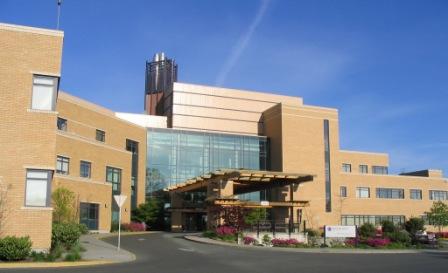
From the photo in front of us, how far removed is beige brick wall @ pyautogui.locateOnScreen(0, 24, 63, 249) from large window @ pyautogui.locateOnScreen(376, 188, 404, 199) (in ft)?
193

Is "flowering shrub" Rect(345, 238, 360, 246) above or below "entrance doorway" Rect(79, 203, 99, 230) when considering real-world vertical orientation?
below

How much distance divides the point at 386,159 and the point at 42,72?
6910cm

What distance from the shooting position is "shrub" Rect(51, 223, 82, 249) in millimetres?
24422

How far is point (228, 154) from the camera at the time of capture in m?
70.2

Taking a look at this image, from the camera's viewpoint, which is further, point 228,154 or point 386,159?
point 386,159

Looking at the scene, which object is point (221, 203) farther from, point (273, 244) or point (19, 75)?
point (19, 75)

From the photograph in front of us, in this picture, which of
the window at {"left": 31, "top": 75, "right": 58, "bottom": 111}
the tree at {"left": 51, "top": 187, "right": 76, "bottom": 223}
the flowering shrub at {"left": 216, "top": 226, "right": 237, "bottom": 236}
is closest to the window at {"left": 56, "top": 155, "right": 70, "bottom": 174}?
the tree at {"left": 51, "top": 187, "right": 76, "bottom": 223}

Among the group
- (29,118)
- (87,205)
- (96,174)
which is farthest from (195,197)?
(29,118)

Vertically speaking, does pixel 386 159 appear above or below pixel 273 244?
above

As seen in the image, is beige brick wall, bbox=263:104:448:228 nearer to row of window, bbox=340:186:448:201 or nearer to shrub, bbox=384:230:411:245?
row of window, bbox=340:186:448:201

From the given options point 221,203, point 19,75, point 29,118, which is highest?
point 19,75

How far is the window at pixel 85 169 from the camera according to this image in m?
49.5

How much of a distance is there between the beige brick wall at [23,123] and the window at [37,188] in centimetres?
23

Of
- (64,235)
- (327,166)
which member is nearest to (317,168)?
(327,166)
